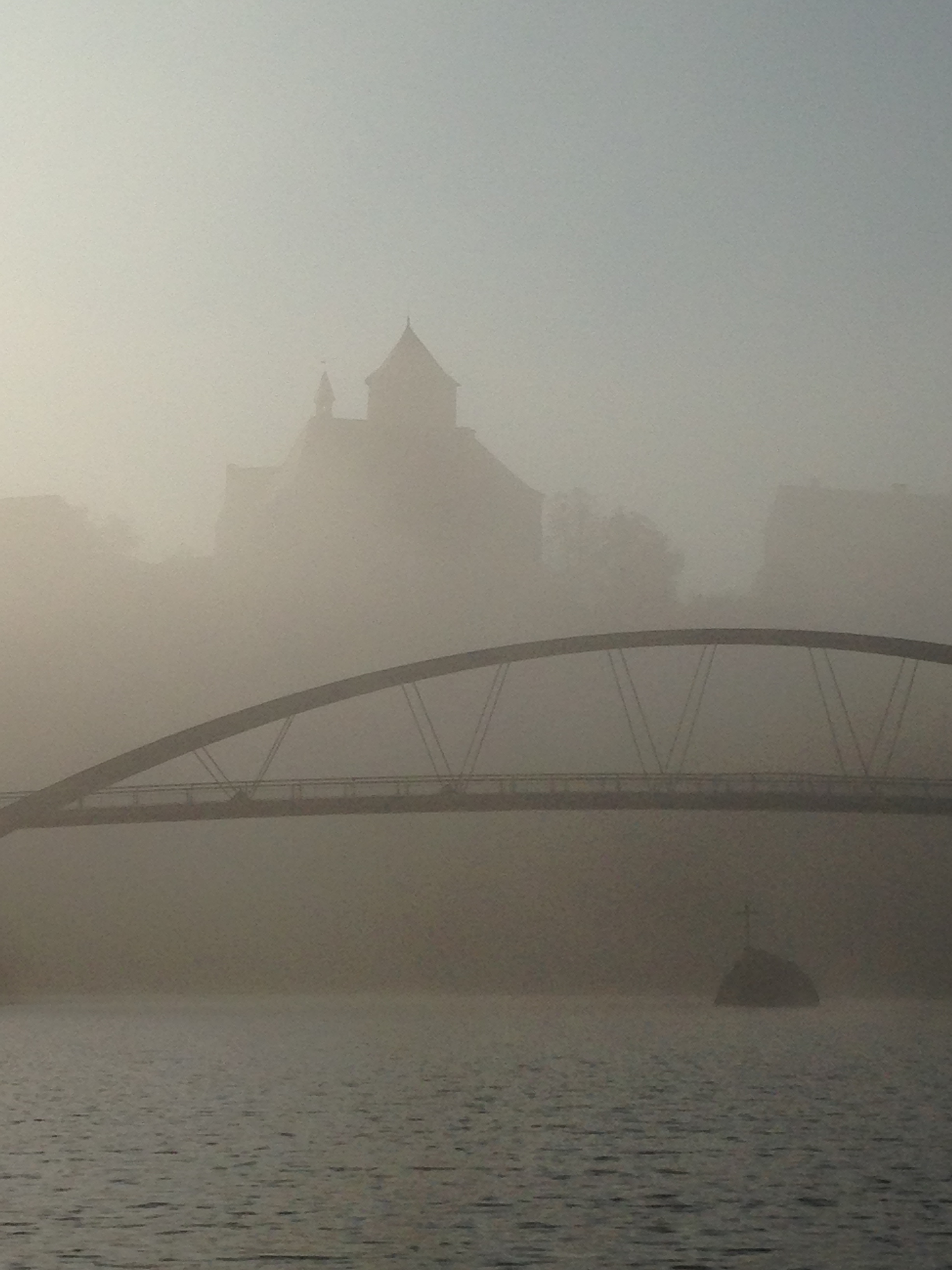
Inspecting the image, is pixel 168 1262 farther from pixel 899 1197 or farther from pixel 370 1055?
pixel 370 1055

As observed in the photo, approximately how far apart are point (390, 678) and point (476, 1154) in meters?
41.0

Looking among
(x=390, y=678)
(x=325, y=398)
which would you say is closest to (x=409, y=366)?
(x=325, y=398)

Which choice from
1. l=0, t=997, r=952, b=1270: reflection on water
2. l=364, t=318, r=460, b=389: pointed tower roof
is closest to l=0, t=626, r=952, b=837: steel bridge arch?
l=0, t=997, r=952, b=1270: reflection on water

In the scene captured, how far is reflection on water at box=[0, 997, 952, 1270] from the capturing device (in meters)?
25.7

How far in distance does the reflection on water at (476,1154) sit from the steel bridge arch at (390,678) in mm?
10011

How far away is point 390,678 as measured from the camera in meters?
76.6

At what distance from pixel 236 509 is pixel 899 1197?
158073 millimetres

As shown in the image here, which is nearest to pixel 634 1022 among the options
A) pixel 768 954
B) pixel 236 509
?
pixel 768 954

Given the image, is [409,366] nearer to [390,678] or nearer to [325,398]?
[325,398]

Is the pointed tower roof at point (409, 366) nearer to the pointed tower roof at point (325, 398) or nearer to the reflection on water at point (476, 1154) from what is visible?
the pointed tower roof at point (325, 398)

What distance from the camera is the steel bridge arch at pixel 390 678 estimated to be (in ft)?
248

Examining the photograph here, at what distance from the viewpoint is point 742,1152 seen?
3656 centimetres

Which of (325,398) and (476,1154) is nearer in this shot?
(476,1154)

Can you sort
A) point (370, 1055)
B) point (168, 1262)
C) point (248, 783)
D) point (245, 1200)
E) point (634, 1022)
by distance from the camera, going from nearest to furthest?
→ point (168, 1262), point (245, 1200), point (370, 1055), point (248, 783), point (634, 1022)
